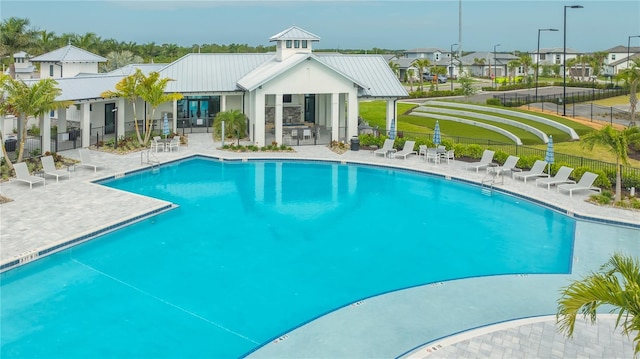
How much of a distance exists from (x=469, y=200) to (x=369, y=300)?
11.1 m

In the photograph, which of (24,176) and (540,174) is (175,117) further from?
(540,174)

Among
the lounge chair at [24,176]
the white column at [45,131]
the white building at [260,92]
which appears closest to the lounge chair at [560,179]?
the white building at [260,92]

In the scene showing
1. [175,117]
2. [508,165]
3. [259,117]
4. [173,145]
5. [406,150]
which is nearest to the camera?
[508,165]

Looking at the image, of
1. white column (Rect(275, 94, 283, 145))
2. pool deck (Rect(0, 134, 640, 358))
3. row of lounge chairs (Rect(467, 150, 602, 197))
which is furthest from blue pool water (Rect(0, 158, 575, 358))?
white column (Rect(275, 94, 283, 145))

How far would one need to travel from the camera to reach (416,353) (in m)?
A: 10.3

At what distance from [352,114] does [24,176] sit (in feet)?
57.7

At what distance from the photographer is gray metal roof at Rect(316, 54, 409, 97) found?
1396 inches

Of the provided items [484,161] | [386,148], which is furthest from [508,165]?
[386,148]

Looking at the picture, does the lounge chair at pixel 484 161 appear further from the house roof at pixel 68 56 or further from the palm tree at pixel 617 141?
the house roof at pixel 68 56

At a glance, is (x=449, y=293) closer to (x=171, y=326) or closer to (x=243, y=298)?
(x=243, y=298)

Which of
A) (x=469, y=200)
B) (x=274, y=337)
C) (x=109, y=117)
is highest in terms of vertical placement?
(x=109, y=117)

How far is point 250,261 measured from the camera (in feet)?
52.1

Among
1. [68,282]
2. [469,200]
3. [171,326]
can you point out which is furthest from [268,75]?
[171,326]

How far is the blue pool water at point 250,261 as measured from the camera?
1179cm
